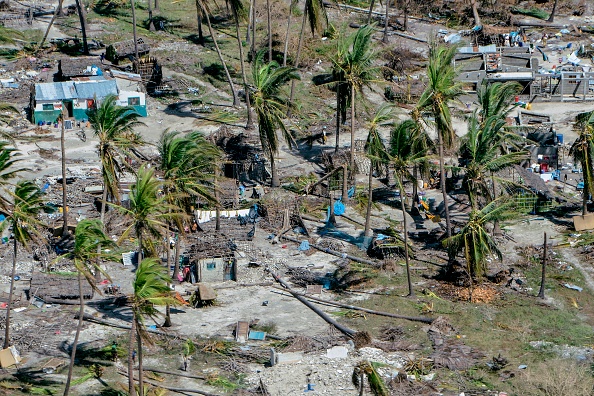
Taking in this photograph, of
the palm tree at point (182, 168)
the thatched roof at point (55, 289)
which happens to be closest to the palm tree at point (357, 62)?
the palm tree at point (182, 168)

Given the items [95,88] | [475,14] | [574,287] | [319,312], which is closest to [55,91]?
[95,88]

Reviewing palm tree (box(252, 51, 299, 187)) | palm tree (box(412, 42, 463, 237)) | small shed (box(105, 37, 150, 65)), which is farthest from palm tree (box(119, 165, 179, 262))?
small shed (box(105, 37, 150, 65))

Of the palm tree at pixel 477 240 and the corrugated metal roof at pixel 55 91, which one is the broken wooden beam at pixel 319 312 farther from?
the corrugated metal roof at pixel 55 91

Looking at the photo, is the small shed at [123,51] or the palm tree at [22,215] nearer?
the palm tree at [22,215]

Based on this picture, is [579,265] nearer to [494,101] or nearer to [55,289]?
[494,101]

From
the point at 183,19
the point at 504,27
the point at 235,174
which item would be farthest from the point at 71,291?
the point at 504,27

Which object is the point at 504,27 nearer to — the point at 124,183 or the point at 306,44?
the point at 306,44

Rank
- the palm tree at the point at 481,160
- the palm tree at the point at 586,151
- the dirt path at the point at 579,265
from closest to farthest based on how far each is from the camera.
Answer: the dirt path at the point at 579,265 < the palm tree at the point at 481,160 < the palm tree at the point at 586,151

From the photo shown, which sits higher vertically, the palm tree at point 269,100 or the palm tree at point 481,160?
the palm tree at point 269,100

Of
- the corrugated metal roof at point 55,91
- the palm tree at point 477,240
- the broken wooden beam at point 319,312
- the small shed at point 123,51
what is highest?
the small shed at point 123,51
